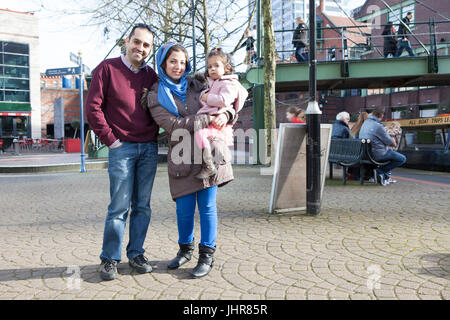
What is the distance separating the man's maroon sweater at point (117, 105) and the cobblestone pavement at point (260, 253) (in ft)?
3.62

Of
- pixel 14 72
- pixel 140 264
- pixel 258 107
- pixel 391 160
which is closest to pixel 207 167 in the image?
pixel 140 264

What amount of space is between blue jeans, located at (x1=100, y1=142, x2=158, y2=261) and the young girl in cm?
45

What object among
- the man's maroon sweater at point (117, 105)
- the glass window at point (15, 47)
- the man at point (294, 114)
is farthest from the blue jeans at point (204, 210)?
the glass window at point (15, 47)

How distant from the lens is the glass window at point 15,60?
35531 millimetres

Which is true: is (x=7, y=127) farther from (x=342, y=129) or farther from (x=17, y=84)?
(x=342, y=129)

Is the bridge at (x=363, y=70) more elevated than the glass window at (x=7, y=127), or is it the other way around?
the bridge at (x=363, y=70)

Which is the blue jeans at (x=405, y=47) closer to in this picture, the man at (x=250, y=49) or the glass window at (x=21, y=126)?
the man at (x=250, y=49)

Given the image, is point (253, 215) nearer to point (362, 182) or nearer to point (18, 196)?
point (362, 182)

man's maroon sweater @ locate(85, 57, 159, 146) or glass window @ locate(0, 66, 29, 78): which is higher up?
glass window @ locate(0, 66, 29, 78)

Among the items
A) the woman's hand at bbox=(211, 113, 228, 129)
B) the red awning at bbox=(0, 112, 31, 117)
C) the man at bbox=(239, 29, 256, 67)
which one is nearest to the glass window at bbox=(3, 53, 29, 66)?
the red awning at bbox=(0, 112, 31, 117)

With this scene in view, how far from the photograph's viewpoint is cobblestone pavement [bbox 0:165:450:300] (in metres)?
2.79

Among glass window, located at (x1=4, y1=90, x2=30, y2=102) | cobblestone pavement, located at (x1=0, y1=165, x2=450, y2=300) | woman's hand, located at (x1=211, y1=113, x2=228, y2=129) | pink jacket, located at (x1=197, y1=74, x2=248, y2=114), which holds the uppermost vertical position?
glass window, located at (x1=4, y1=90, x2=30, y2=102)

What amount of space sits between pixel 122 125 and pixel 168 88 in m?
0.45

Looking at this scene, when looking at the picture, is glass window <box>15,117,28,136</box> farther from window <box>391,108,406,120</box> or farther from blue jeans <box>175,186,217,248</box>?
blue jeans <box>175,186,217,248</box>
